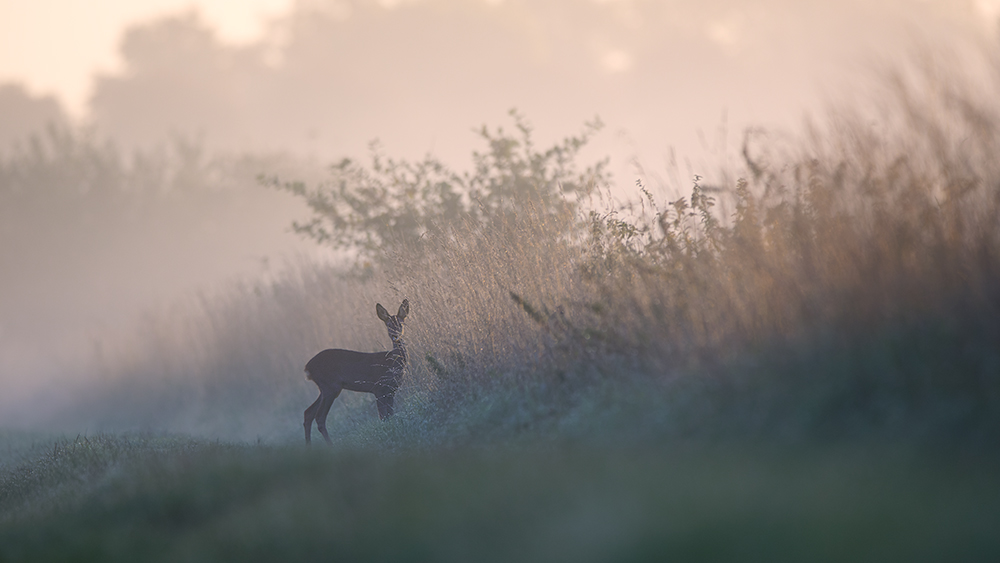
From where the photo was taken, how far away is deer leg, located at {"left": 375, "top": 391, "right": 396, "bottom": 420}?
27.3 ft

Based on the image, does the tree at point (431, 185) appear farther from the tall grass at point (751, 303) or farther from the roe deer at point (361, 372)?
the roe deer at point (361, 372)

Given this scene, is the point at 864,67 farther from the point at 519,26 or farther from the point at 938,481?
the point at 519,26

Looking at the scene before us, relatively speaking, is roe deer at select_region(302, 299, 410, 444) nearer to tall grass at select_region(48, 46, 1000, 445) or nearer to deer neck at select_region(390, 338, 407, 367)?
deer neck at select_region(390, 338, 407, 367)

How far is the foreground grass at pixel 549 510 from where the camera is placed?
2.94 m

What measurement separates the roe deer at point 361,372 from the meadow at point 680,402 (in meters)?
0.19

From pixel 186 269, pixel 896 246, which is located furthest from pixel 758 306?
pixel 186 269

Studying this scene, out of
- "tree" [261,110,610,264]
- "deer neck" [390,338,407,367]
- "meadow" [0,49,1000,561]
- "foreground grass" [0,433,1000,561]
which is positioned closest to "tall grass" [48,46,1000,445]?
"meadow" [0,49,1000,561]

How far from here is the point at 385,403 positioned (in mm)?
8352

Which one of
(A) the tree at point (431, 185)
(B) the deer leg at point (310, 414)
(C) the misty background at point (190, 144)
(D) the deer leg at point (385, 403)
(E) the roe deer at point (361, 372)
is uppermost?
(C) the misty background at point (190, 144)

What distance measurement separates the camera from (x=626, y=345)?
223 inches

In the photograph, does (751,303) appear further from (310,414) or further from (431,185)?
(431,185)

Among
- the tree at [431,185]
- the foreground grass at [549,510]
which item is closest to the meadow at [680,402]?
the foreground grass at [549,510]

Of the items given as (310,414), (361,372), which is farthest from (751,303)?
(310,414)

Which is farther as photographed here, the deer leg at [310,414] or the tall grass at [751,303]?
the deer leg at [310,414]
